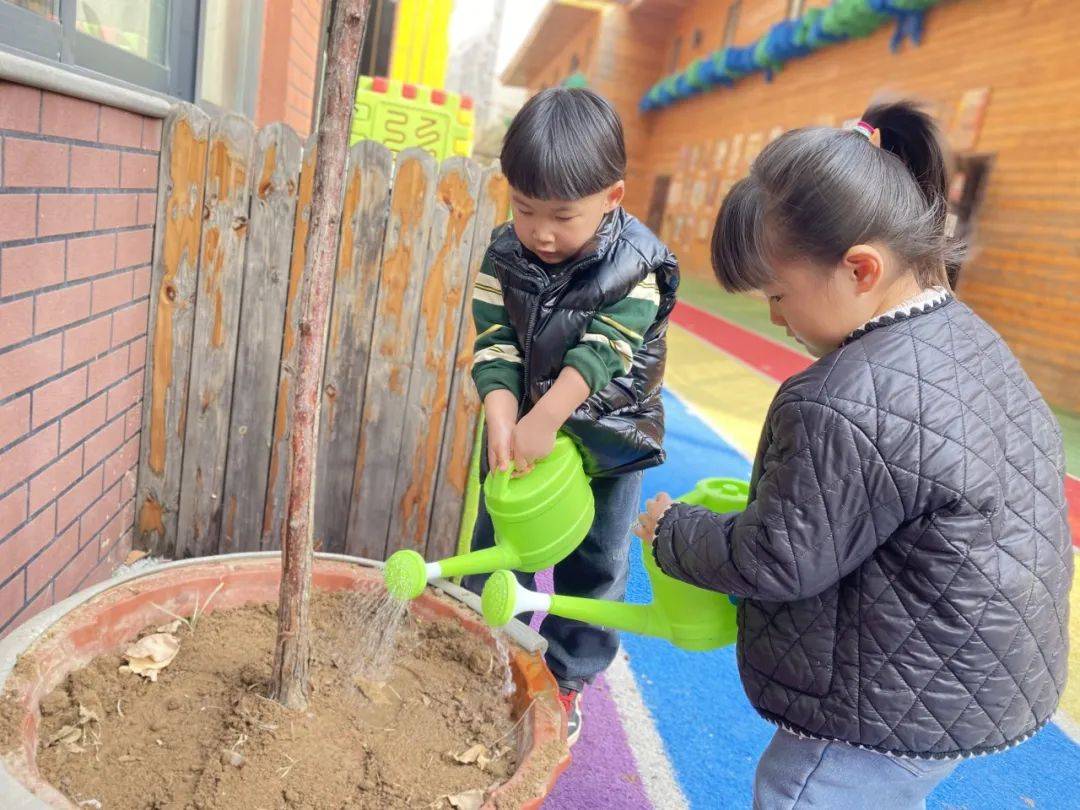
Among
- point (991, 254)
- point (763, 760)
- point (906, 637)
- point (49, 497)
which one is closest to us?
point (906, 637)

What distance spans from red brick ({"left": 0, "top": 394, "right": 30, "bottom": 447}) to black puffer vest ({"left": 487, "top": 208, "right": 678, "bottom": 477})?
3.35 ft

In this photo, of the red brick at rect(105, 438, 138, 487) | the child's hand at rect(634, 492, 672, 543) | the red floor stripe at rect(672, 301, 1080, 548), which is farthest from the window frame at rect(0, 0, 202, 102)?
the red floor stripe at rect(672, 301, 1080, 548)

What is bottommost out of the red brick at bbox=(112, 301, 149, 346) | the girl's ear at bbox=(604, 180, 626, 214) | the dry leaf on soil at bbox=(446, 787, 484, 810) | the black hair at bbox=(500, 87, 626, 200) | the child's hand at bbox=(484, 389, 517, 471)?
the dry leaf on soil at bbox=(446, 787, 484, 810)

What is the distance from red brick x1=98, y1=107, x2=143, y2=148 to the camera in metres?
1.92

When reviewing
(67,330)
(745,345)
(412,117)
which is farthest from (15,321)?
(745,345)

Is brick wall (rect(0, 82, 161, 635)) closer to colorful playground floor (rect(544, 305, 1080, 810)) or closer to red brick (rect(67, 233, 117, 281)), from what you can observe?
red brick (rect(67, 233, 117, 281))

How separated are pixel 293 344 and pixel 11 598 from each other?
100 cm

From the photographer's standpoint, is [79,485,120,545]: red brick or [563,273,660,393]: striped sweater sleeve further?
[79,485,120,545]: red brick

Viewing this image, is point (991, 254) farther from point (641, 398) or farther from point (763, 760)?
point (763, 760)

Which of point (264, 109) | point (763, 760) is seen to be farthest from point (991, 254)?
point (763, 760)

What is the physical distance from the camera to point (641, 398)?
5.99ft

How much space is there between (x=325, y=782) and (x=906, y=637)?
3.04 ft

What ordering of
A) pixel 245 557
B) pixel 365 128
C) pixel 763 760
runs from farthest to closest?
pixel 365 128, pixel 245 557, pixel 763 760

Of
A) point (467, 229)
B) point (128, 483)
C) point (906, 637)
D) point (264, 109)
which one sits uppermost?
point (264, 109)
